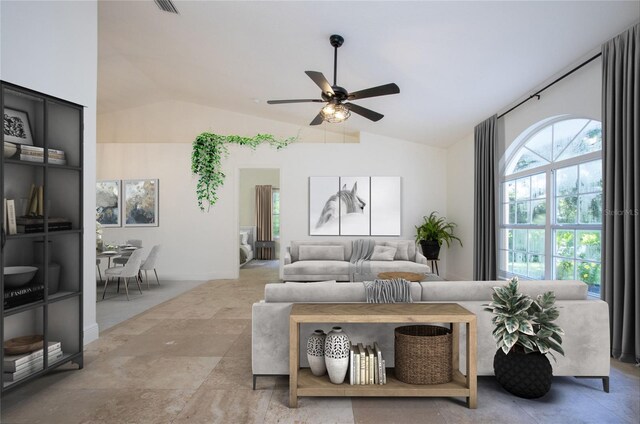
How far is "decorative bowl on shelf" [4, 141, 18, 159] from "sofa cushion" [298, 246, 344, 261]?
184 inches

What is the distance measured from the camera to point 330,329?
268 centimetres

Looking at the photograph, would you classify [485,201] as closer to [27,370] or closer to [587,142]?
[587,142]

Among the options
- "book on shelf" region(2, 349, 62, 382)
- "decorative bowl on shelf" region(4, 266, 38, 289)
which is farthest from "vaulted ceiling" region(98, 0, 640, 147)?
"book on shelf" region(2, 349, 62, 382)

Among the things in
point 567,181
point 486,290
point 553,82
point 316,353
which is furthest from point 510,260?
point 316,353

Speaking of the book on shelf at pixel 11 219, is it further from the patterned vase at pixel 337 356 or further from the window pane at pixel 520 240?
the window pane at pixel 520 240

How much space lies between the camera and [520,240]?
5.07 meters

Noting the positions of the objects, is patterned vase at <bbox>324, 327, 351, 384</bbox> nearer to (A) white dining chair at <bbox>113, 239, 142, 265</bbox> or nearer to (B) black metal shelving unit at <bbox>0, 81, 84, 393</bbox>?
(B) black metal shelving unit at <bbox>0, 81, 84, 393</bbox>

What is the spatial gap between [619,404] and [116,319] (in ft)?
15.7

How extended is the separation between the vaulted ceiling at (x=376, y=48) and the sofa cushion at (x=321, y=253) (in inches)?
98.0

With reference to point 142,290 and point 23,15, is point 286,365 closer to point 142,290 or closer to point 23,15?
point 23,15

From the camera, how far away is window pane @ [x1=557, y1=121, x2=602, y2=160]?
12.0ft

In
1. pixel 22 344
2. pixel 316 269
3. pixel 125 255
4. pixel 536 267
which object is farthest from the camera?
pixel 125 255

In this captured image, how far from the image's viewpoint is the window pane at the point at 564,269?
4.00 m

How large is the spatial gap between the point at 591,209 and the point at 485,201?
1.78m
